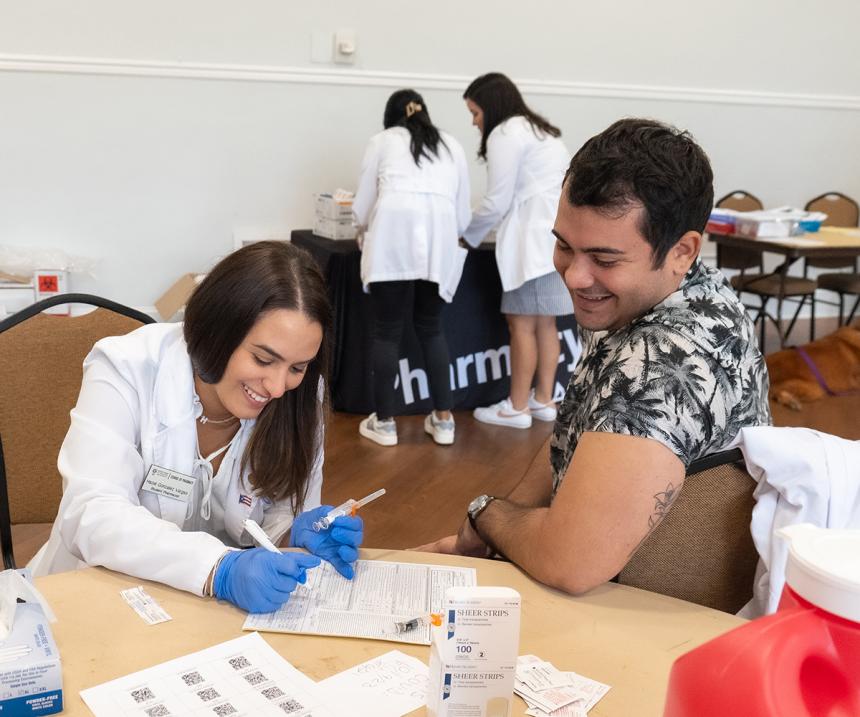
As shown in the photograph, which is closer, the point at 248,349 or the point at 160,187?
the point at 248,349

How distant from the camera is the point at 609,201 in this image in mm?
1286

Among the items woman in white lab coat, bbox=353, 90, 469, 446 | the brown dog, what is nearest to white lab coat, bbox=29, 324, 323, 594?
woman in white lab coat, bbox=353, 90, 469, 446

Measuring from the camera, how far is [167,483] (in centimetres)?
142

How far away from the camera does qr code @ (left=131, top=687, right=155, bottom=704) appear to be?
95 centimetres

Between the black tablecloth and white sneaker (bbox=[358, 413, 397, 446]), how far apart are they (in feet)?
0.71

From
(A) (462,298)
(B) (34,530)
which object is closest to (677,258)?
(B) (34,530)

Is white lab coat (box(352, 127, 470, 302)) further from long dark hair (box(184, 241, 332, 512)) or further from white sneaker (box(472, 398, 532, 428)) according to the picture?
long dark hair (box(184, 241, 332, 512))

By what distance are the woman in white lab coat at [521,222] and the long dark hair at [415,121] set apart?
331 millimetres

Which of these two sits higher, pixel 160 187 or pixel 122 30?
pixel 122 30

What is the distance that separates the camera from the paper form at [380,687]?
97 centimetres

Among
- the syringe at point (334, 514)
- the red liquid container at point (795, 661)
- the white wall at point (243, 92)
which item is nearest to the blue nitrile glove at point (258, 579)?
the syringe at point (334, 514)

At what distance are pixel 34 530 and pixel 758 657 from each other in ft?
8.66

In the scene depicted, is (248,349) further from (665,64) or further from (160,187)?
(665,64)

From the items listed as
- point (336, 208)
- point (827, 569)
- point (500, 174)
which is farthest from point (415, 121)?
point (827, 569)
